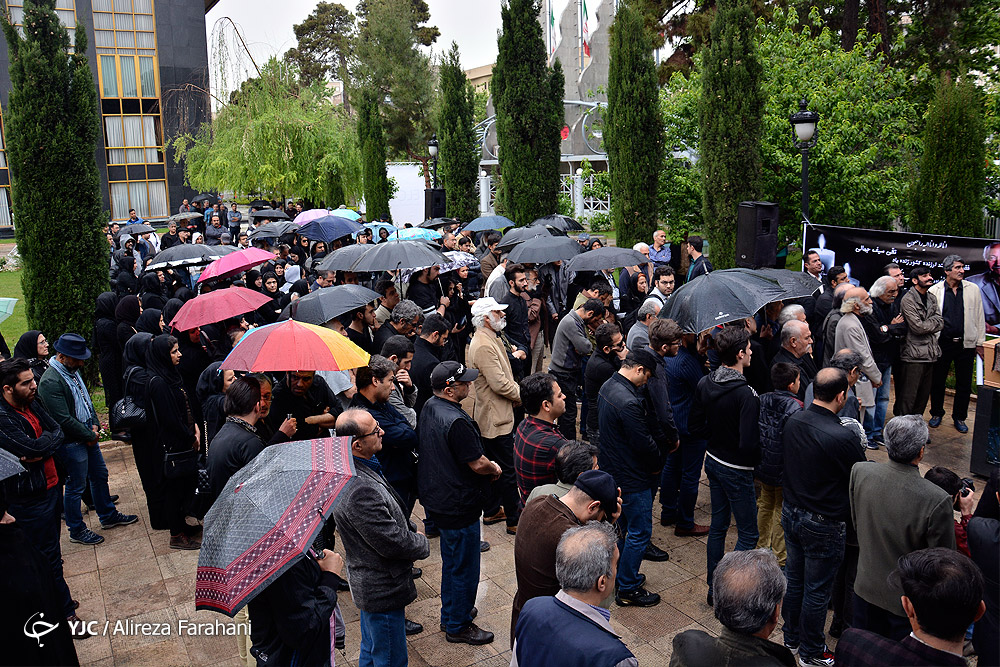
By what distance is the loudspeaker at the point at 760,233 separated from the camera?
10712mm

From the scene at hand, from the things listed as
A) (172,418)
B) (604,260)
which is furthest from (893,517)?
(604,260)

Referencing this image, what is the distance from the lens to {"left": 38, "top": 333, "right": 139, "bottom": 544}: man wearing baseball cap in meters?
6.23

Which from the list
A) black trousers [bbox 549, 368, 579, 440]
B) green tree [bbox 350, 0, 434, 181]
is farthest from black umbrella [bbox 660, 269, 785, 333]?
green tree [bbox 350, 0, 434, 181]

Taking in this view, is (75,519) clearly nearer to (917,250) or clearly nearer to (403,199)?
(917,250)

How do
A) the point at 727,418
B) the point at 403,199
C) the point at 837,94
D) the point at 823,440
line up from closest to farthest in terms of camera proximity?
1. the point at 823,440
2. the point at 727,418
3. the point at 837,94
4. the point at 403,199

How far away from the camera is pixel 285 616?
3.49m

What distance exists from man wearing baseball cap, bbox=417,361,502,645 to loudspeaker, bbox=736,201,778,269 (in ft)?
23.1

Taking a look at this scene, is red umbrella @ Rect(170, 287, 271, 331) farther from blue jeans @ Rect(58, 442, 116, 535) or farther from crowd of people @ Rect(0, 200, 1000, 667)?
blue jeans @ Rect(58, 442, 116, 535)

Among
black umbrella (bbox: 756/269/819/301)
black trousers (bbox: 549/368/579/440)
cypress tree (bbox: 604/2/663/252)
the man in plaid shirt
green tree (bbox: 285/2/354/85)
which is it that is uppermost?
green tree (bbox: 285/2/354/85)

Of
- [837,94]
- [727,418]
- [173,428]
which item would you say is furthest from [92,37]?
[727,418]

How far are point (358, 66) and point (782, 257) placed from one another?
114 feet

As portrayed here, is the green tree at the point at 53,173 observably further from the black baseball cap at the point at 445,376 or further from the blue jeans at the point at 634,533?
the blue jeans at the point at 634,533

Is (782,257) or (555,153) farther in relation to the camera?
(555,153)

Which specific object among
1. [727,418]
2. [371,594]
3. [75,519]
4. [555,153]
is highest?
[555,153]
